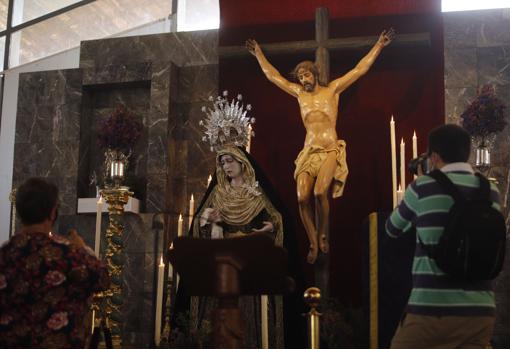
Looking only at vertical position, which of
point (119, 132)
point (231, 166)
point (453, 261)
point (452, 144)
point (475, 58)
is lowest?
point (453, 261)

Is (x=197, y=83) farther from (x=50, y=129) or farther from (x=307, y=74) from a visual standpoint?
(x=50, y=129)

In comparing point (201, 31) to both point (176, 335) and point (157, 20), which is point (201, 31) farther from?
point (176, 335)

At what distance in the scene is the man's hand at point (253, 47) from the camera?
19.6 feet

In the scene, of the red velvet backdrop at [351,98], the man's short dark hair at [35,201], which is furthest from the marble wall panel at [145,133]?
the man's short dark hair at [35,201]

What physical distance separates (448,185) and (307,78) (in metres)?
3.22

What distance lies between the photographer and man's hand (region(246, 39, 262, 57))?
5959mm

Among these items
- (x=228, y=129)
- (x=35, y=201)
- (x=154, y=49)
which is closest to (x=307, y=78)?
(x=228, y=129)

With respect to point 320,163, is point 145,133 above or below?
above

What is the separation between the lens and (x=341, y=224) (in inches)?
235

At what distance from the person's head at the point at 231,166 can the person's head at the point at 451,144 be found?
2.51 metres

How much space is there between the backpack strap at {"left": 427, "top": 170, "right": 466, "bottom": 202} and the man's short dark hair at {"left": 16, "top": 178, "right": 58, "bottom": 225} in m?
1.39

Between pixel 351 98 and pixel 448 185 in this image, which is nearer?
pixel 448 185

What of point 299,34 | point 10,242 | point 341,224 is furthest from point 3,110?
point 10,242

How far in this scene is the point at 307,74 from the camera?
5.52m
